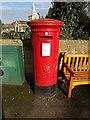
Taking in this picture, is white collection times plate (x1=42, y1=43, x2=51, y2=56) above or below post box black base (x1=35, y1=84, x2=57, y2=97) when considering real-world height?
above

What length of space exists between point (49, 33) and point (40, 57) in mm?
597

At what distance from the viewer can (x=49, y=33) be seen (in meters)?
1.96

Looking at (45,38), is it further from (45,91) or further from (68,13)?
(68,13)

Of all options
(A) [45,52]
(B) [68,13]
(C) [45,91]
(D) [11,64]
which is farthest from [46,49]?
(B) [68,13]

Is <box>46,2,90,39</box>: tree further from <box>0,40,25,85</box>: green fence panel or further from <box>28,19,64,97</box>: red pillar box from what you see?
<box>0,40,25,85</box>: green fence panel

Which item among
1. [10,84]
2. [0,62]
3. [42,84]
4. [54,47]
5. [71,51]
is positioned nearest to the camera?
[54,47]

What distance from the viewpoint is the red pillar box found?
1.92 meters

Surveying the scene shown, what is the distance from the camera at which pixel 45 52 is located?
2.12m

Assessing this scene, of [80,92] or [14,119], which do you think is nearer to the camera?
[14,119]

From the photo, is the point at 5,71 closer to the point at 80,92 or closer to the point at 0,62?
the point at 0,62

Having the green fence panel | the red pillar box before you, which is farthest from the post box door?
the green fence panel

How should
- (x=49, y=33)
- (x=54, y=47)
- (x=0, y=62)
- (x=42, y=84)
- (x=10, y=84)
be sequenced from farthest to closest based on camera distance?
(x=10, y=84), (x=0, y=62), (x=42, y=84), (x=54, y=47), (x=49, y=33)

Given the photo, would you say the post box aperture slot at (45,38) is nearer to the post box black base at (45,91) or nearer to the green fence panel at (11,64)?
the green fence panel at (11,64)

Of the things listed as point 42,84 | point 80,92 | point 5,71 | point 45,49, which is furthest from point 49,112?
point 5,71
